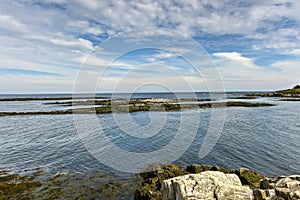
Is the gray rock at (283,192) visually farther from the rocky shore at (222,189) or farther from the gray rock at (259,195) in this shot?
the gray rock at (259,195)

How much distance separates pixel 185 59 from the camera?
17.7 meters

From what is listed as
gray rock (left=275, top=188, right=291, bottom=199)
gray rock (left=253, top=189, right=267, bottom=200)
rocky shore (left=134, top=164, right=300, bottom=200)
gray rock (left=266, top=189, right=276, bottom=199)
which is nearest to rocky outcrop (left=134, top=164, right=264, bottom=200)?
rocky shore (left=134, top=164, right=300, bottom=200)

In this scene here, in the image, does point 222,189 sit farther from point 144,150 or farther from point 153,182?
point 144,150

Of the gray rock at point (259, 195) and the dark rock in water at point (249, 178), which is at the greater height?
the gray rock at point (259, 195)

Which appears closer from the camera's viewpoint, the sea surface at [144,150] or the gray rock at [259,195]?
the gray rock at [259,195]

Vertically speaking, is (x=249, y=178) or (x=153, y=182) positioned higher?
(x=249, y=178)

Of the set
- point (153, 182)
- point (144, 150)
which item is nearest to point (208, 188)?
point (153, 182)

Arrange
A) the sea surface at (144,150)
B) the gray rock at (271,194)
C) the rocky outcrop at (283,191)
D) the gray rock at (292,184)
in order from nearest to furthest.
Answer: the rocky outcrop at (283,191) → the gray rock at (271,194) → the gray rock at (292,184) → the sea surface at (144,150)

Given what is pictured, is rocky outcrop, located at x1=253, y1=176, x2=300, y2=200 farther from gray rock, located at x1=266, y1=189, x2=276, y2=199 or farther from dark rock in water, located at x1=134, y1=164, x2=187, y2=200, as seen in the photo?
dark rock in water, located at x1=134, y1=164, x2=187, y2=200

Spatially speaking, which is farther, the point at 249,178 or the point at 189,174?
the point at 249,178

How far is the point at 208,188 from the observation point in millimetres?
7590

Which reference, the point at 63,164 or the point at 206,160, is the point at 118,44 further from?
the point at 206,160

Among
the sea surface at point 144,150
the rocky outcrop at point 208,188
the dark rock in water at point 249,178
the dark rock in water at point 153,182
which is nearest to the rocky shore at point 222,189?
the rocky outcrop at point 208,188

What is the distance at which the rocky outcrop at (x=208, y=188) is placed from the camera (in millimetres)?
7380
